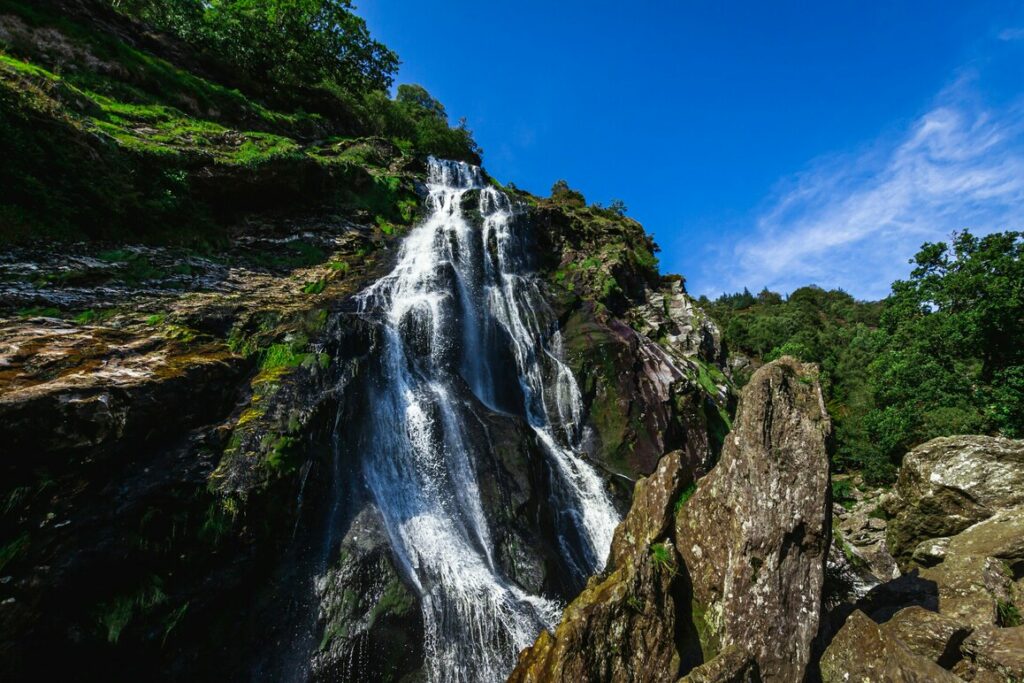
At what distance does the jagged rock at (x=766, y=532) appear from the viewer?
218 inches

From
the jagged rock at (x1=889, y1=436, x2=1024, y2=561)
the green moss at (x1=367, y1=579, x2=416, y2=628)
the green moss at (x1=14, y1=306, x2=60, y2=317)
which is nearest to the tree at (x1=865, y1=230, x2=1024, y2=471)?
the jagged rock at (x1=889, y1=436, x2=1024, y2=561)

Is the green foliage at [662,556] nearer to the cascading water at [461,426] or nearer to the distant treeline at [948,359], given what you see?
the cascading water at [461,426]

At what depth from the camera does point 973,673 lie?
18.3 feet

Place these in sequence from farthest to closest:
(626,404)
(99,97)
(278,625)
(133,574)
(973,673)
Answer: (626,404), (99,97), (278,625), (133,574), (973,673)

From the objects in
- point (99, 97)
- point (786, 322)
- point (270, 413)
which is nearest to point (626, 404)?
point (270, 413)

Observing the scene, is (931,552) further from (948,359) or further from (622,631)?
(948,359)

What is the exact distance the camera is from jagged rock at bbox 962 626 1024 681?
5.27 meters

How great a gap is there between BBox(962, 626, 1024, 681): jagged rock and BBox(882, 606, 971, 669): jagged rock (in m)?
0.18

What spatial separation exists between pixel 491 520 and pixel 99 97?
2069 centimetres

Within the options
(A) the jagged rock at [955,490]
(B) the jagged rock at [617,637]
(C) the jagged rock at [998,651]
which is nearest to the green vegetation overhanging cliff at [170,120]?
(B) the jagged rock at [617,637]

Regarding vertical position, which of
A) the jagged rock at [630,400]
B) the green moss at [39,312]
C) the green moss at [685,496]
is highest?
the green moss at [39,312]

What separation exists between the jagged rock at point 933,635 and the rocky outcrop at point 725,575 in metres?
1.51

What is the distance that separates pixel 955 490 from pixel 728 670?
10.9 metres

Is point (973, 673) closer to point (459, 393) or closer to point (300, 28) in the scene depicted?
point (459, 393)
